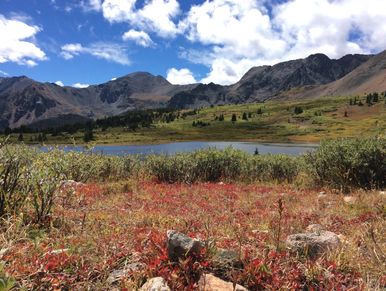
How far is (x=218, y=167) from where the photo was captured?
24156 mm

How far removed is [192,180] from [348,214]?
1247 cm

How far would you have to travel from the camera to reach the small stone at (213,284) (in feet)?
17.9

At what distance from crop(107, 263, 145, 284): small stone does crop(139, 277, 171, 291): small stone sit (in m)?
0.49

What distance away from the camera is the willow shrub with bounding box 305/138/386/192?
17.5 m

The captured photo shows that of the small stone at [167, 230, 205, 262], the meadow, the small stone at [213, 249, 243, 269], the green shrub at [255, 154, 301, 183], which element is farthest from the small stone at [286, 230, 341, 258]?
the green shrub at [255, 154, 301, 183]

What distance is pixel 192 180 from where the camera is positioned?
23.3m

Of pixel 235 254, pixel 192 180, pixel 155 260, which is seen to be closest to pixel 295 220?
pixel 235 254

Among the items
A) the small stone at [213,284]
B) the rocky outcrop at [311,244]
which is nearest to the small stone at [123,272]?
the small stone at [213,284]

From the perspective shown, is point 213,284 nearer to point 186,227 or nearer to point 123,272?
point 123,272

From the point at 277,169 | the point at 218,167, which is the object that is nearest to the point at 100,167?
the point at 218,167

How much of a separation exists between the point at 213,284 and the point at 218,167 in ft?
61.1

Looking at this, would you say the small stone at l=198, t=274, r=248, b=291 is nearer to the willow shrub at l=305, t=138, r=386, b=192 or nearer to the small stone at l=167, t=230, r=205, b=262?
the small stone at l=167, t=230, r=205, b=262

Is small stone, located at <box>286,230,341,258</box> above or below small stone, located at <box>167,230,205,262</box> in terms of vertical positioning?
below

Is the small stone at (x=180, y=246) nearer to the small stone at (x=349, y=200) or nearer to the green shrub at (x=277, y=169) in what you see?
the small stone at (x=349, y=200)
